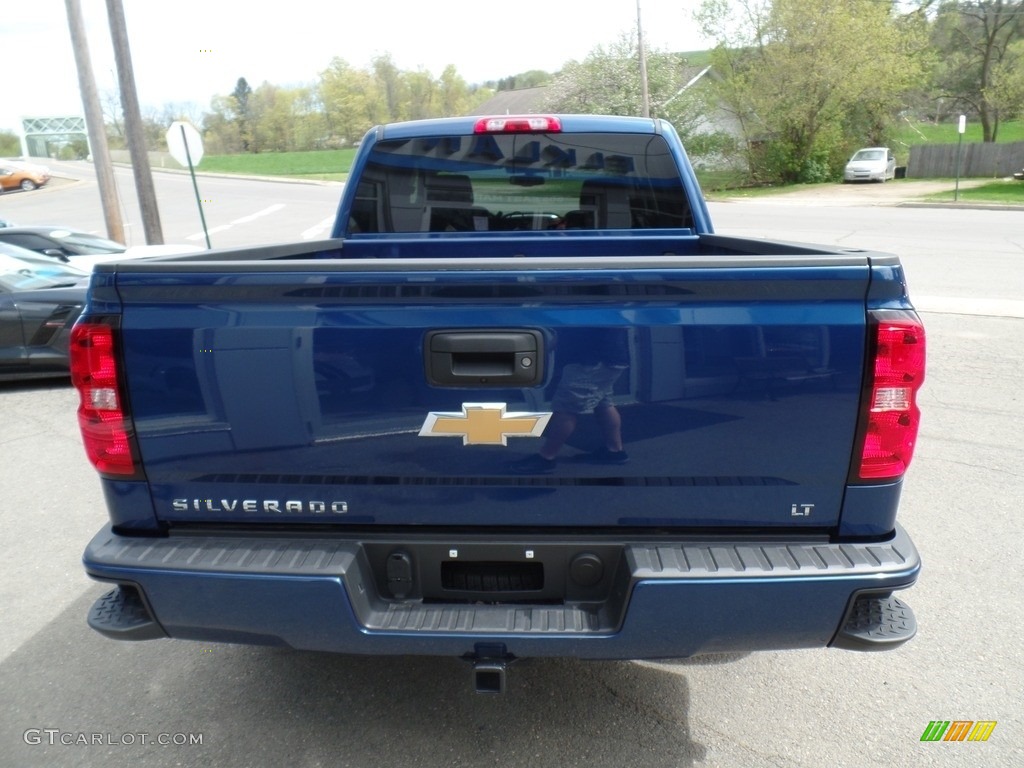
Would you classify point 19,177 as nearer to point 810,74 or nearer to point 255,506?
point 810,74

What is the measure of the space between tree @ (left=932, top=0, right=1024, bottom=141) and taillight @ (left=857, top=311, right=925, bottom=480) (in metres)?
50.7

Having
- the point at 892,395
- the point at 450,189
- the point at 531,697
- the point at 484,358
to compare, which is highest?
the point at 450,189

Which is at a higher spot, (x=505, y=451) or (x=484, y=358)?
(x=484, y=358)

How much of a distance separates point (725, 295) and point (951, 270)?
12314 millimetres

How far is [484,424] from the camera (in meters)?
2.24

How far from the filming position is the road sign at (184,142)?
41.9 ft

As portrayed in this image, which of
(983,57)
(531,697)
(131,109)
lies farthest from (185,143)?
(983,57)

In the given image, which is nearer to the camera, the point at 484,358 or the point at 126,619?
the point at 484,358

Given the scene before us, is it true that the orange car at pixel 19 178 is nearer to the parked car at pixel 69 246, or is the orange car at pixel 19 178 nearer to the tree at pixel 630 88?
the tree at pixel 630 88

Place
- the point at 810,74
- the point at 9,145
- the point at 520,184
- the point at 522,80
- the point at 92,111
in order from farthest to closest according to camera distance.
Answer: the point at 522,80 < the point at 9,145 < the point at 810,74 < the point at 92,111 < the point at 520,184

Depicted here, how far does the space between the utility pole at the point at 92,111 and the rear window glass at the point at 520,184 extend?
36.6 feet

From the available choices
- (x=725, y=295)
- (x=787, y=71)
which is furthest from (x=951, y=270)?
(x=787, y=71)

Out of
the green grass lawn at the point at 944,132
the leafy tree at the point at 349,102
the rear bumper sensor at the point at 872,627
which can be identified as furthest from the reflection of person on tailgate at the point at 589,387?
the leafy tree at the point at 349,102

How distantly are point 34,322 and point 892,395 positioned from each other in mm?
7859
